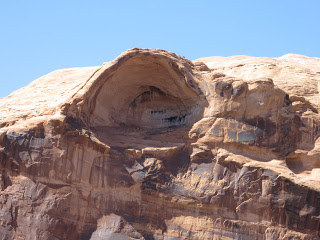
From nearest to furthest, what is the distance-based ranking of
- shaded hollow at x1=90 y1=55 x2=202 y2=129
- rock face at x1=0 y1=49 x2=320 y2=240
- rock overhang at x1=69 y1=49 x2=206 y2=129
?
1. rock face at x1=0 y1=49 x2=320 y2=240
2. rock overhang at x1=69 y1=49 x2=206 y2=129
3. shaded hollow at x1=90 y1=55 x2=202 y2=129

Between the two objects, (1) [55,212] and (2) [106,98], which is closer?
(1) [55,212]

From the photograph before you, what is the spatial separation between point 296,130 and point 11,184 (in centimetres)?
772

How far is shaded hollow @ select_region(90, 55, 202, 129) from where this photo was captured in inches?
673

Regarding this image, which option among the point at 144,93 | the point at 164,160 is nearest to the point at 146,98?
the point at 144,93

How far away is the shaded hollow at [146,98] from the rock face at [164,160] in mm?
41

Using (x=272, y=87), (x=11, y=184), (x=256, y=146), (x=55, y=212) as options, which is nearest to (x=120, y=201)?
(x=55, y=212)

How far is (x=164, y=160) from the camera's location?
53.8 ft

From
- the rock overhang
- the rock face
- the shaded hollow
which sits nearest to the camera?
the rock face

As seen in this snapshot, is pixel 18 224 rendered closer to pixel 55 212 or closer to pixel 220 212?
pixel 55 212

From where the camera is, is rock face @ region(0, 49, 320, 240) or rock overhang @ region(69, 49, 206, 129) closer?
rock face @ region(0, 49, 320, 240)

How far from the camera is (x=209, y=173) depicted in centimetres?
1619

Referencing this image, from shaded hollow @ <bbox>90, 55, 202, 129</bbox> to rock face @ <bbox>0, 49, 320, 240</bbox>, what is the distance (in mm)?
41

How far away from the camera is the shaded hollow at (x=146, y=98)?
17094mm

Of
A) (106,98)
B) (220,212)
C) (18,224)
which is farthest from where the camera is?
(106,98)
